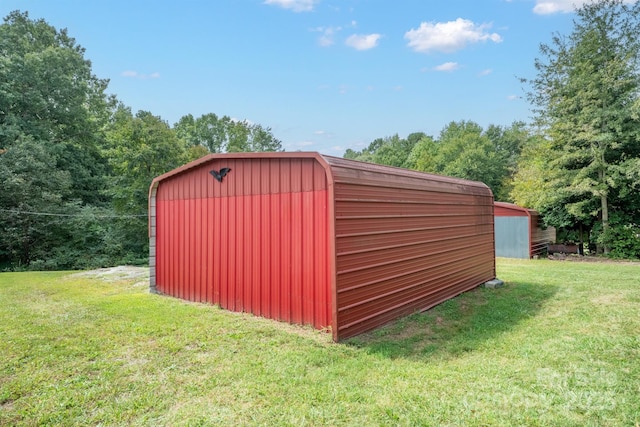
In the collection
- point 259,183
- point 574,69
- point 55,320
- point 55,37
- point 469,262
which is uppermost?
point 55,37

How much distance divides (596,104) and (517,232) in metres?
4.83

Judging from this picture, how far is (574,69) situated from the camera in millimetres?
12109

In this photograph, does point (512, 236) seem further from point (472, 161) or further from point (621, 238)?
point (472, 161)

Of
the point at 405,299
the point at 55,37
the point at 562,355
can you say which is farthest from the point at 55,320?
the point at 55,37

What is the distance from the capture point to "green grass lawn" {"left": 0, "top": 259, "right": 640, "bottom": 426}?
2406 mm

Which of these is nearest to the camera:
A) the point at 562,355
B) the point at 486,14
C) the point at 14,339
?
the point at 562,355

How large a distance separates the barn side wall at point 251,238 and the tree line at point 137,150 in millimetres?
10729

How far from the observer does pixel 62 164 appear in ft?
54.5

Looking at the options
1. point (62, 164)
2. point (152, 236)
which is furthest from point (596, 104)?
point (62, 164)

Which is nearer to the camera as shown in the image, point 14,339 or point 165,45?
point 14,339

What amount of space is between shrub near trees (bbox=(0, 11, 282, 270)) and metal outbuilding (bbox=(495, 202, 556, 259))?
14.4m

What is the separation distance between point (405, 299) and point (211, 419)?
10.4 feet

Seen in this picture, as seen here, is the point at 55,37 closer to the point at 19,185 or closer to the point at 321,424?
the point at 19,185

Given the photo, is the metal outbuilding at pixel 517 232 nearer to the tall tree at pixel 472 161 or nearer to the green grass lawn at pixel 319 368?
the green grass lawn at pixel 319 368
